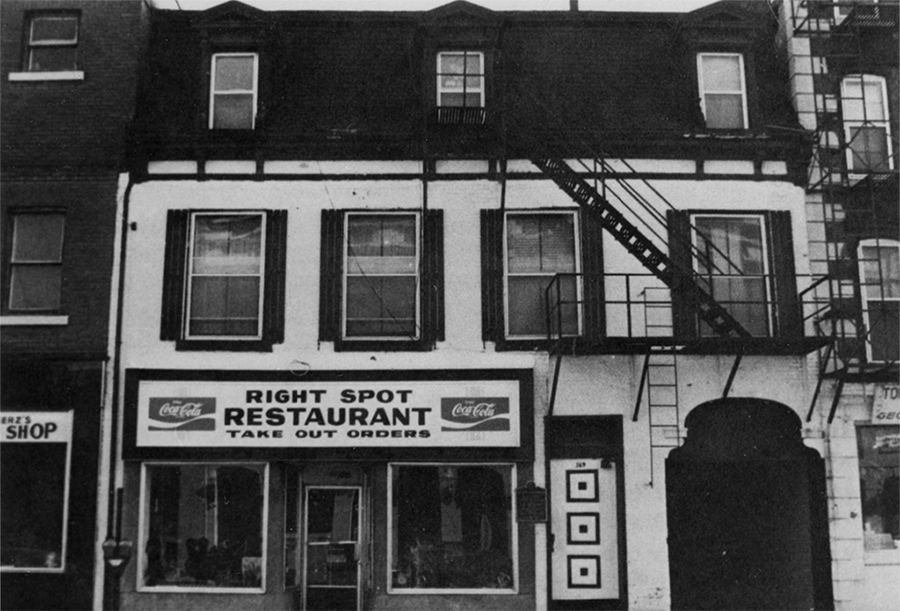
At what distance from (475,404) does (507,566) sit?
8.20 ft

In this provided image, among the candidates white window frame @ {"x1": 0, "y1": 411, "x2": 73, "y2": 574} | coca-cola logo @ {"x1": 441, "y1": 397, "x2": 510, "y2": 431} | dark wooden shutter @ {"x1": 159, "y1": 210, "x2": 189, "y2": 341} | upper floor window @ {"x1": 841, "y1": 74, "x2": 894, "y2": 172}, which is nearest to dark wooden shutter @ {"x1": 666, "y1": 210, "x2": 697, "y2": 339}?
coca-cola logo @ {"x1": 441, "y1": 397, "x2": 510, "y2": 431}

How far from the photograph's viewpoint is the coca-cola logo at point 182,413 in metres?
13.4

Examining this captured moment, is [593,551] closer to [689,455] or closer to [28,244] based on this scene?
[689,455]

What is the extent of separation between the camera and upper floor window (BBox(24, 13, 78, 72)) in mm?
14797

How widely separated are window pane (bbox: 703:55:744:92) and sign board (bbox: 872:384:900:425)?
5.50 metres

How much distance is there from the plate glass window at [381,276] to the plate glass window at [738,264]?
461 centimetres

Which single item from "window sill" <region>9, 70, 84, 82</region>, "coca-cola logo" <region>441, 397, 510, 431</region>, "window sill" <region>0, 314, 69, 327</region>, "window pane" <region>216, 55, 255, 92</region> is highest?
"window pane" <region>216, 55, 255, 92</region>

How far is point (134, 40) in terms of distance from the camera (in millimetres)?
14836

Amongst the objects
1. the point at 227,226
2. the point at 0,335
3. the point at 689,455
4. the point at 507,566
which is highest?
the point at 227,226

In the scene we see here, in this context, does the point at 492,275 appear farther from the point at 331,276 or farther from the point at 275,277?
the point at 275,277

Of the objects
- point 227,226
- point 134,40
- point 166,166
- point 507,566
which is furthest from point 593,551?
point 134,40

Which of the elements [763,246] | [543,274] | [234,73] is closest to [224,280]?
[234,73]

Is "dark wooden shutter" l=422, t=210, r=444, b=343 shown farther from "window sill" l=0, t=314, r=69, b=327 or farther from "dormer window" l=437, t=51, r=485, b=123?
"window sill" l=0, t=314, r=69, b=327

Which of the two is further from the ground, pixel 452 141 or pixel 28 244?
pixel 452 141
